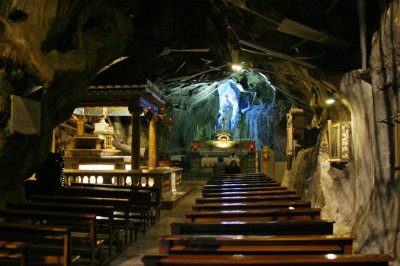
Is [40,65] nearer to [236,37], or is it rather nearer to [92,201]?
[92,201]

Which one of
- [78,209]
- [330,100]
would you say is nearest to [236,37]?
[330,100]

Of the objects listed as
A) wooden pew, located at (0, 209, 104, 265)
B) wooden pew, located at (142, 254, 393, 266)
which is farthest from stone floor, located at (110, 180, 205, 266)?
wooden pew, located at (142, 254, 393, 266)

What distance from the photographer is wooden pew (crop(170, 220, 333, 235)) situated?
4.50 metres

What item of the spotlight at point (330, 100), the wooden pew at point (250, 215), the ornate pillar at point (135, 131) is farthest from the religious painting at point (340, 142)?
the ornate pillar at point (135, 131)

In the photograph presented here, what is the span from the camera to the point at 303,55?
852 centimetres

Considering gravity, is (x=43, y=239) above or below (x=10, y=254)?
above

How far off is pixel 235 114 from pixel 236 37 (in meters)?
23.2

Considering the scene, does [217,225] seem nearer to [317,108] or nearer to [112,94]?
[317,108]

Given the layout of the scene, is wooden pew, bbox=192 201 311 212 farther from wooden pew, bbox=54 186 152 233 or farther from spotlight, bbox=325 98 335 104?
spotlight, bbox=325 98 335 104

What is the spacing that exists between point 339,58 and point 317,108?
3313mm

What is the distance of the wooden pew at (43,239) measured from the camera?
4.36 m

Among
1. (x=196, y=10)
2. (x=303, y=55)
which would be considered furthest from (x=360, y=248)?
(x=196, y=10)

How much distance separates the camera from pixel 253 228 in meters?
4.61

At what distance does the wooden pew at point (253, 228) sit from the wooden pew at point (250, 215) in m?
0.77
